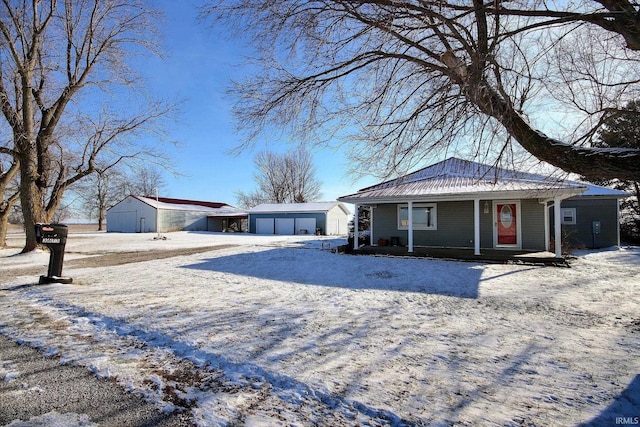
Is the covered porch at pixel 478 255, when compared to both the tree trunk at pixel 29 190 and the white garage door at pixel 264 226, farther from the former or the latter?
the white garage door at pixel 264 226

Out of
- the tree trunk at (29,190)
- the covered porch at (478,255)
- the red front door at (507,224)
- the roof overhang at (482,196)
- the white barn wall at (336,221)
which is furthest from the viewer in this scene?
the white barn wall at (336,221)

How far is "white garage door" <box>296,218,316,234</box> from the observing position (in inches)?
1296

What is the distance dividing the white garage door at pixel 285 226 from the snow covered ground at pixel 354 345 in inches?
1016

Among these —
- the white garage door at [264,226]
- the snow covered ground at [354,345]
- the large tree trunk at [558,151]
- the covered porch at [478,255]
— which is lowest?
the snow covered ground at [354,345]

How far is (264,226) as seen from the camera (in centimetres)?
3509

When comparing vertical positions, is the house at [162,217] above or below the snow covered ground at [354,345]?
above

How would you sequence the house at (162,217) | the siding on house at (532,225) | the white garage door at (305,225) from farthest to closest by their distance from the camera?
the house at (162,217)
the white garage door at (305,225)
the siding on house at (532,225)

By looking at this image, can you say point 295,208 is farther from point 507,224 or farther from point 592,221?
point 592,221

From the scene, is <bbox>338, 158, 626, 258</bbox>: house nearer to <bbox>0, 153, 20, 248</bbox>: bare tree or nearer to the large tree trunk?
the large tree trunk

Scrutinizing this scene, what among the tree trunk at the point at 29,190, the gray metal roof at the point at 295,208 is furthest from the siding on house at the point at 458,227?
the gray metal roof at the point at 295,208

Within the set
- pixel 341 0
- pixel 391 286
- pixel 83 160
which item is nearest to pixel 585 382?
pixel 391 286

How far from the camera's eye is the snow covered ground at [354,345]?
256 centimetres

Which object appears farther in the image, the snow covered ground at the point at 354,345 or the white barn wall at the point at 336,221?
the white barn wall at the point at 336,221

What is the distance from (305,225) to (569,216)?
21.5 meters
